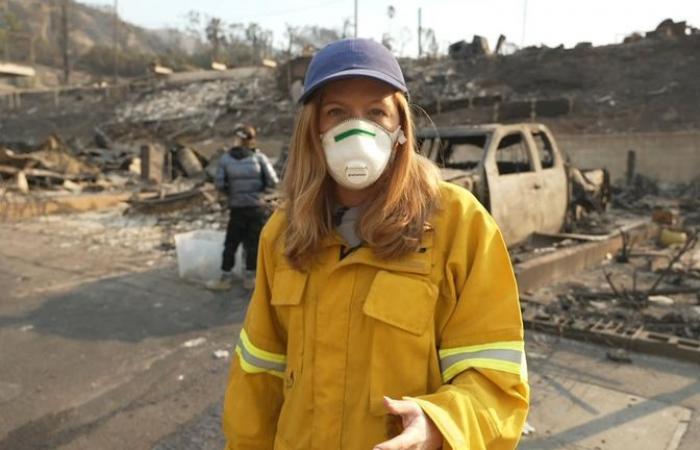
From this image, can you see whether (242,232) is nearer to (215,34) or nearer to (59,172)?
(59,172)

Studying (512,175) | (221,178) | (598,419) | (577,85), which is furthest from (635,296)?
(577,85)

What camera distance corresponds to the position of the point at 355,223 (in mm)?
1488

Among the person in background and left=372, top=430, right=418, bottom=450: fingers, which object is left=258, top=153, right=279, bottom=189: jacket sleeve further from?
left=372, top=430, right=418, bottom=450: fingers

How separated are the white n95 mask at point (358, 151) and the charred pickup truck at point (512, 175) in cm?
424

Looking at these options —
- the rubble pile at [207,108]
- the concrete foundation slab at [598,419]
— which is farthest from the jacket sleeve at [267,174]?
Answer: the rubble pile at [207,108]

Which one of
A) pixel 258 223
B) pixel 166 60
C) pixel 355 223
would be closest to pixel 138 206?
pixel 258 223

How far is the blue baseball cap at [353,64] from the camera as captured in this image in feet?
4.58

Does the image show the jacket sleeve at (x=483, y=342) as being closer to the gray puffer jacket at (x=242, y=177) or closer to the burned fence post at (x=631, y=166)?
the gray puffer jacket at (x=242, y=177)

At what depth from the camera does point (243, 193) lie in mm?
6031

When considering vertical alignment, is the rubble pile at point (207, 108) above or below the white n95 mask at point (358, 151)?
above

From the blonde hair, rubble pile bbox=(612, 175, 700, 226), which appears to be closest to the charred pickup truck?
the blonde hair

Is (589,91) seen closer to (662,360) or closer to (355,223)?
(662,360)

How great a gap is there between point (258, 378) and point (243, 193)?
462 cm

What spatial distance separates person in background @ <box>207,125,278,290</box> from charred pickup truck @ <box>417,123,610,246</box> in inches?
74.8
